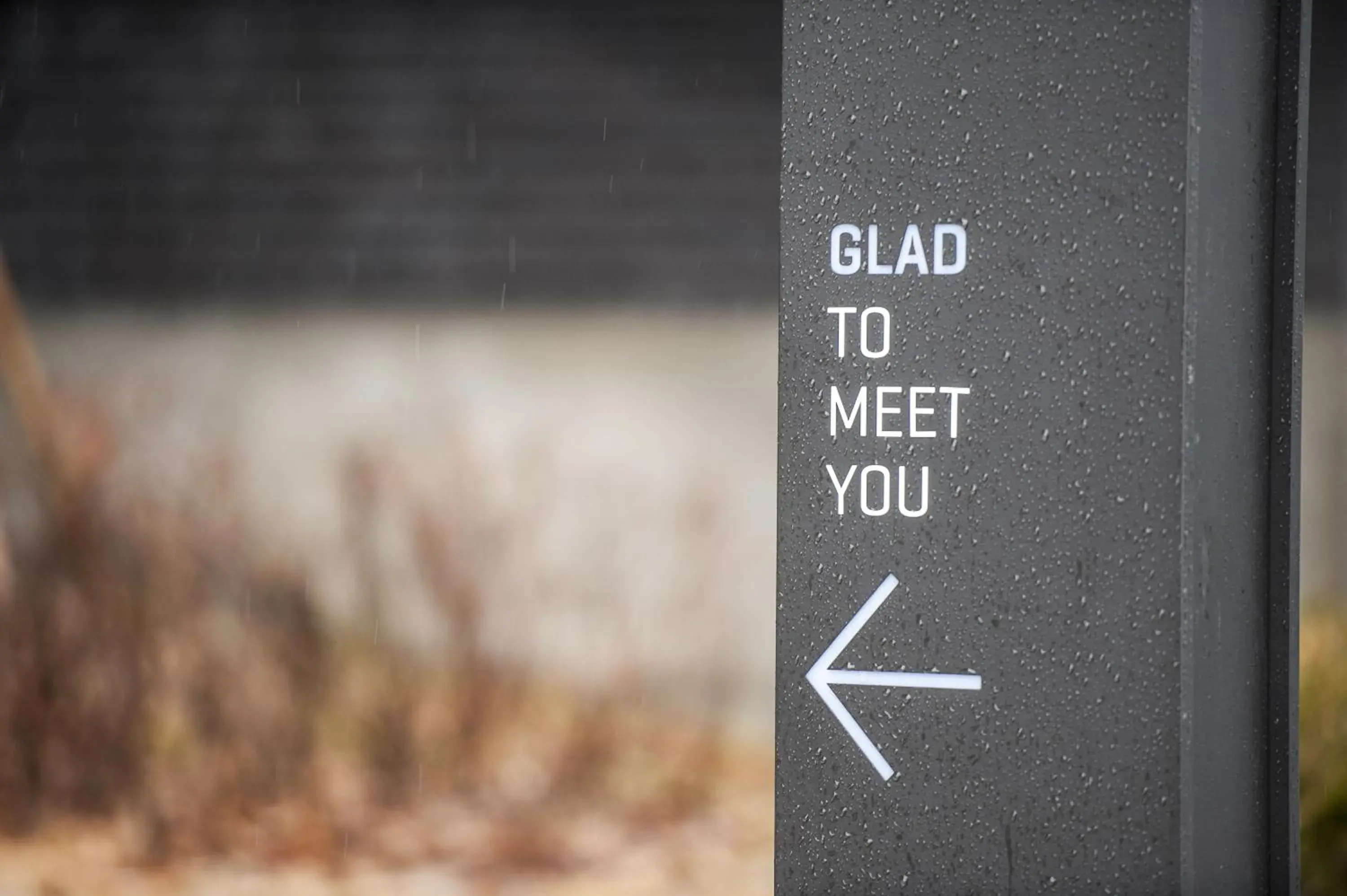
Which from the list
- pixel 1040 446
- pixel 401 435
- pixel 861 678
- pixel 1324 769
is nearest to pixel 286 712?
pixel 401 435

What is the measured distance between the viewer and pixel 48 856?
495cm

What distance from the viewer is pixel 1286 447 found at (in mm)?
1421

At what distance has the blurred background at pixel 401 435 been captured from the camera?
5102 mm

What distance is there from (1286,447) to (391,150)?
470 centimetres

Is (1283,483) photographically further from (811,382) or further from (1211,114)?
(811,382)

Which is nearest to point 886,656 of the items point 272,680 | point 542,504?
point 542,504

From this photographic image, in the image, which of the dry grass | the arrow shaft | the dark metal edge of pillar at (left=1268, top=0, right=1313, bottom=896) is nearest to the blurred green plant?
the dry grass

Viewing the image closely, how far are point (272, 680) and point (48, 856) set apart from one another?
1.02m

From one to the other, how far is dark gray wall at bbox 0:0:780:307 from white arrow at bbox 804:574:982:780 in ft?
13.0

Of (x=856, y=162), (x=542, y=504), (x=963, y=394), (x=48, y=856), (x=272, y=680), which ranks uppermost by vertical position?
(x=856, y=162)

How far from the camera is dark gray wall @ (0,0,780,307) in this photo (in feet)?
17.5

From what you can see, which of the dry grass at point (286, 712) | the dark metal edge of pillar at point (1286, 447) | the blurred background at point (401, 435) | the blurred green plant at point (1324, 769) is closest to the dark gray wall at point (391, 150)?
the blurred background at point (401, 435)

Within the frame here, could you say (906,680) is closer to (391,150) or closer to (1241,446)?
(1241,446)

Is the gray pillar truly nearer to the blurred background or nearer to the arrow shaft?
the arrow shaft
